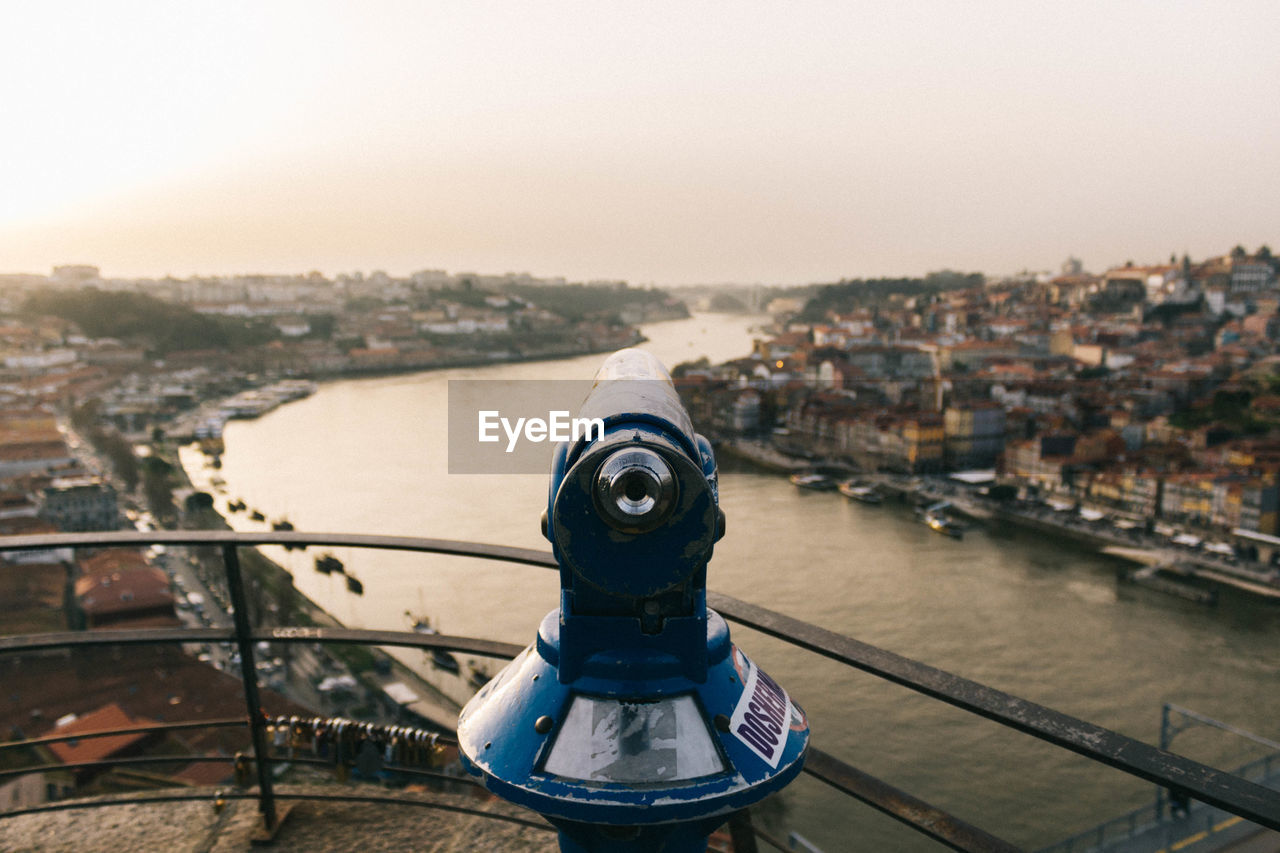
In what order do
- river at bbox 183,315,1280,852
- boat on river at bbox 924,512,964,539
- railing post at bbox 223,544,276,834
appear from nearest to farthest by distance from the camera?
railing post at bbox 223,544,276,834 < river at bbox 183,315,1280,852 < boat on river at bbox 924,512,964,539

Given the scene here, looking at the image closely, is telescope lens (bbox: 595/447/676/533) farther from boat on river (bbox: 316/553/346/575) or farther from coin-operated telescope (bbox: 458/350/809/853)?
boat on river (bbox: 316/553/346/575)

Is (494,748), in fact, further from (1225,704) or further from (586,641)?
(1225,704)

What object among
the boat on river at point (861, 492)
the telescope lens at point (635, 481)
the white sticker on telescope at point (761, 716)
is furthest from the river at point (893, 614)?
the telescope lens at point (635, 481)

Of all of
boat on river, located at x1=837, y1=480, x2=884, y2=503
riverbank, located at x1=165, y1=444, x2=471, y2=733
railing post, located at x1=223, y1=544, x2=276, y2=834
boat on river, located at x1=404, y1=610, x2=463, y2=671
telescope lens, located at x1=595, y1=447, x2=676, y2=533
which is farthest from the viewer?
boat on river, located at x1=837, y1=480, x2=884, y2=503

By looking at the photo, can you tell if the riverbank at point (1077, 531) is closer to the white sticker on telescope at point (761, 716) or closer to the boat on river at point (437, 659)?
the boat on river at point (437, 659)

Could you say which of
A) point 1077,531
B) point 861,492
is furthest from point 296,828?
point 1077,531

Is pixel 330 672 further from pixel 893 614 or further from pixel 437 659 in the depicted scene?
pixel 893 614

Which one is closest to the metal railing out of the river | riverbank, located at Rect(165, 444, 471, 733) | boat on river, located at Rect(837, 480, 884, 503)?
the river
